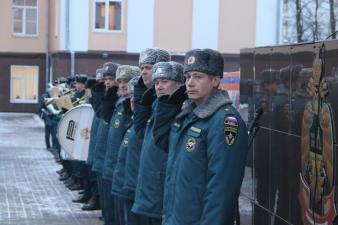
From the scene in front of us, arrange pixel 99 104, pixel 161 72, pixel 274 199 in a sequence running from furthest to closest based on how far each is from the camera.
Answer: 1. pixel 99 104
2. pixel 274 199
3. pixel 161 72

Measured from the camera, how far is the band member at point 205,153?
4582 millimetres

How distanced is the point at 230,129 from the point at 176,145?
1.64 feet

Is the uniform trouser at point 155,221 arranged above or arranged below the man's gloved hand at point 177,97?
below

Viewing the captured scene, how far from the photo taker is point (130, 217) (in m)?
6.82

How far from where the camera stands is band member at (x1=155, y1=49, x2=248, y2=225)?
458cm

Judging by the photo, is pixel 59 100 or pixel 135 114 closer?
pixel 135 114

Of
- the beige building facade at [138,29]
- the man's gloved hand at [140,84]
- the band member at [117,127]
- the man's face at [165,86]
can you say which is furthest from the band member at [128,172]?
the beige building facade at [138,29]

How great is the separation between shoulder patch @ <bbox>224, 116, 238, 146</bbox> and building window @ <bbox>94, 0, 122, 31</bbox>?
29304 millimetres

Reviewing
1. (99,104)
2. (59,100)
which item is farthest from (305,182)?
(59,100)

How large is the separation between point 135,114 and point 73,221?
4158 millimetres

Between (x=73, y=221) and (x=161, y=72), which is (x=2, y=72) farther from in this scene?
(x=161, y=72)

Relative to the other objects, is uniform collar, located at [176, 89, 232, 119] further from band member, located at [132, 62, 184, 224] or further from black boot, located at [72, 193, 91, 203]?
black boot, located at [72, 193, 91, 203]

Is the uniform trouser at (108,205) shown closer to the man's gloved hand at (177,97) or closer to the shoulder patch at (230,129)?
the man's gloved hand at (177,97)

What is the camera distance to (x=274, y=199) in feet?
21.3
